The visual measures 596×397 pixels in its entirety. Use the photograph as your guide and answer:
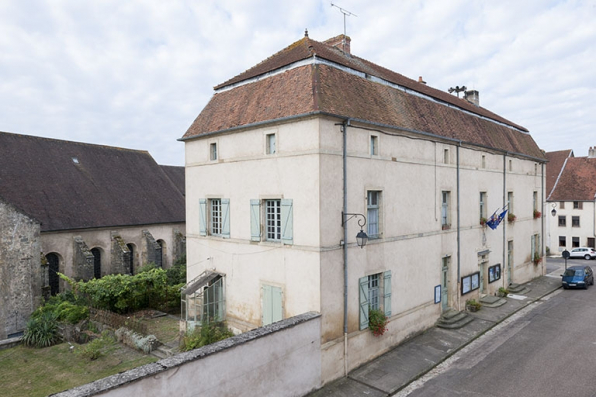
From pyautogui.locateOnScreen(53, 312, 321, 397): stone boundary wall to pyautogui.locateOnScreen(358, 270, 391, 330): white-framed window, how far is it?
6.99ft

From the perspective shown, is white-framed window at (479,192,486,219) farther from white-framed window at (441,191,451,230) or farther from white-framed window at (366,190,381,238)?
white-framed window at (366,190,381,238)

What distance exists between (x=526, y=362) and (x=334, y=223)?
7444 mm

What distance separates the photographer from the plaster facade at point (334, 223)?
426 inches

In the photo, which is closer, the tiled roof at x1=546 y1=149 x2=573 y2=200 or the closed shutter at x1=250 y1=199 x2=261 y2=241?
the closed shutter at x1=250 y1=199 x2=261 y2=241

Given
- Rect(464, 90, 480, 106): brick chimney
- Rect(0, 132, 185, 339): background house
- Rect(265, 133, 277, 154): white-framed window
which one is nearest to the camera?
Rect(265, 133, 277, 154): white-framed window

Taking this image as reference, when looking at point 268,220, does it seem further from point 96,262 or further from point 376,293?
point 96,262

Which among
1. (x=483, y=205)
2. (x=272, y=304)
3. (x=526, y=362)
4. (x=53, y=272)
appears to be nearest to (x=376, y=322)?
(x=272, y=304)

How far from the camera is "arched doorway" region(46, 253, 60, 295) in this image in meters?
20.9

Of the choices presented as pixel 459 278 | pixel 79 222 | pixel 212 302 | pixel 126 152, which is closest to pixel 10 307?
pixel 79 222

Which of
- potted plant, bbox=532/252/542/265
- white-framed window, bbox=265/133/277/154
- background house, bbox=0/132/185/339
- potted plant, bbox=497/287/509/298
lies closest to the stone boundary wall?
white-framed window, bbox=265/133/277/154

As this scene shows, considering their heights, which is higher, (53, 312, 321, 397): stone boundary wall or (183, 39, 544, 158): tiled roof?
(183, 39, 544, 158): tiled roof

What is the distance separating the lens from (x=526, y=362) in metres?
11.9

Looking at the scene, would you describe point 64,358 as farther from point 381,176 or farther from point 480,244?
point 480,244

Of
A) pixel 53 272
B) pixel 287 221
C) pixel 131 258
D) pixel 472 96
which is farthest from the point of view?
pixel 131 258
